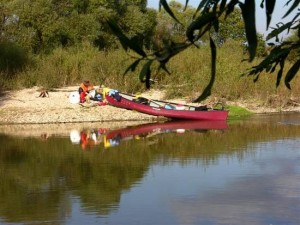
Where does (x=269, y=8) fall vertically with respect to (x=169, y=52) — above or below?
above

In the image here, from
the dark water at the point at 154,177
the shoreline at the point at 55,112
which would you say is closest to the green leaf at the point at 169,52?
the dark water at the point at 154,177

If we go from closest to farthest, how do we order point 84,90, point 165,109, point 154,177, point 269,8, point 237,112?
point 269,8 → point 154,177 → point 165,109 → point 84,90 → point 237,112

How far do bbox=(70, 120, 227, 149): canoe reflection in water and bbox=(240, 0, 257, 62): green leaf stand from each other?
14517mm

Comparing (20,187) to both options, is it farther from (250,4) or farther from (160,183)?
(250,4)

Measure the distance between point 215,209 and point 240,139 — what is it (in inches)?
345

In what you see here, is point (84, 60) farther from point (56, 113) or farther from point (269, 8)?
point (269, 8)

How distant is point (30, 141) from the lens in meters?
17.9

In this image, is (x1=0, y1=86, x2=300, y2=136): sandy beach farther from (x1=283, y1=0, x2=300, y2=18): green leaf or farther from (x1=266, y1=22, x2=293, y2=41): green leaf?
(x1=283, y1=0, x2=300, y2=18): green leaf

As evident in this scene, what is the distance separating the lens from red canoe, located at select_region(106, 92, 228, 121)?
22172 mm

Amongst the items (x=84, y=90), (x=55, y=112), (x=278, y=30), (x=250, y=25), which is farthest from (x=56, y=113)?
(x=250, y=25)

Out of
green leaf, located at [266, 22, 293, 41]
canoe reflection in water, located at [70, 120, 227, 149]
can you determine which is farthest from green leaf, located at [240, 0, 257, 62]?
canoe reflection in water, located at [70, 120, 227, 149]

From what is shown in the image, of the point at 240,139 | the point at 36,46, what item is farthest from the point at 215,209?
the point at 36,46

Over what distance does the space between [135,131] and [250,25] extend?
17815mm

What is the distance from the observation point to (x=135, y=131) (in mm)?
19875
